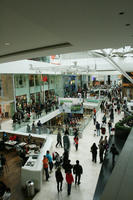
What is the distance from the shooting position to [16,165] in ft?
30.8

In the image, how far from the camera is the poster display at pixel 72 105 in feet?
63.0

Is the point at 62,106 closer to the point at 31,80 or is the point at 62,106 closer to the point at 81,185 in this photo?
the point at 31,80

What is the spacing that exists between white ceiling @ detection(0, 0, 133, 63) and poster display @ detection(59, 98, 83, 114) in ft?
48.2

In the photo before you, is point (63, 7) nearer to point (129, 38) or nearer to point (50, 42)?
point (129, 38)

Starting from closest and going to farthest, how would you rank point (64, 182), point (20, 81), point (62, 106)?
point (64, 182)
point (62, 106)
point (20, 81)

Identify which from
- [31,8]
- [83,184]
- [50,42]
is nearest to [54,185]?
[83,184]

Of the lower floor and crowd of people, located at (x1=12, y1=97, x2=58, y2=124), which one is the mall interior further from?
crowd of people, located at (x1=12, y1=97, x2=58, y2=124)

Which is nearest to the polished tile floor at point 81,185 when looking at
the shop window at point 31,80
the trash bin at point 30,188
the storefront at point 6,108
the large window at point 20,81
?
the trash bin at point 30,188

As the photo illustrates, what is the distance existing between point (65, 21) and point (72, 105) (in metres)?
17.0

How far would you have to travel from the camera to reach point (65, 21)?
2.61 meters

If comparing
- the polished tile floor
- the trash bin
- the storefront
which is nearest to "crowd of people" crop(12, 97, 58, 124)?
the storefront

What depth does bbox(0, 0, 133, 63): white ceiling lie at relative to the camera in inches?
81.1

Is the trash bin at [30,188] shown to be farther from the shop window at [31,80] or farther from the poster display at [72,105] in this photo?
the shop window at [31,80]

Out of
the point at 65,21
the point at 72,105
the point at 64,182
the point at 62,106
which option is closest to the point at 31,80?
the point at 62,106
